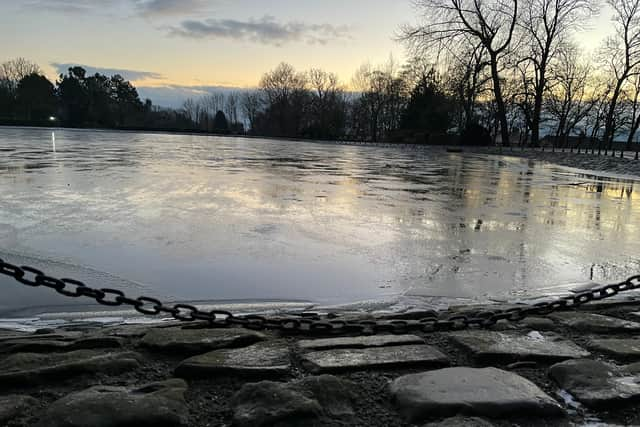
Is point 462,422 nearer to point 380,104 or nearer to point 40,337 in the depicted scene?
point 40,337

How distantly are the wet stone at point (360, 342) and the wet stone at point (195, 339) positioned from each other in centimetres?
30

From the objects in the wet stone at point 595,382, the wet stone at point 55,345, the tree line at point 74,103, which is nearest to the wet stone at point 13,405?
the wet stone at point 55,345

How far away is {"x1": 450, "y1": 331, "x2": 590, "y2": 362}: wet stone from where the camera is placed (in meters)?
2.58

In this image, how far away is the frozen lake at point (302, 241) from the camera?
14.3ft

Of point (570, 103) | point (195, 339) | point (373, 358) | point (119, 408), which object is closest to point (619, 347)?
point (373, 358)

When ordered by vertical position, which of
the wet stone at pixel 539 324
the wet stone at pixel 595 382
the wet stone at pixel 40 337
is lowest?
the wet stone at pixel 40 337

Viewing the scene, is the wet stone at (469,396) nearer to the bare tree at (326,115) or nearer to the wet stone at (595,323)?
the wet stone at (595,323)

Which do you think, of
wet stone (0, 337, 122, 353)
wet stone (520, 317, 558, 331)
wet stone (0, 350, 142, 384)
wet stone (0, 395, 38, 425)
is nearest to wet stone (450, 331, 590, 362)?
wet stone (520, 317, 558, 331)

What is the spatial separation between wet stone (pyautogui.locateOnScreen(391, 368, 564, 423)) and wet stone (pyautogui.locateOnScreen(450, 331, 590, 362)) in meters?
0.26

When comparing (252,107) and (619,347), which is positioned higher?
(252,107)

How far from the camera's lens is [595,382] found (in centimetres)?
226

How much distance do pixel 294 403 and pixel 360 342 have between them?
80 centimetres

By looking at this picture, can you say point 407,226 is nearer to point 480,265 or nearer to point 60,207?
point 480,265

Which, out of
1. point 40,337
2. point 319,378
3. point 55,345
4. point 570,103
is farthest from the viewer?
point 570,103
